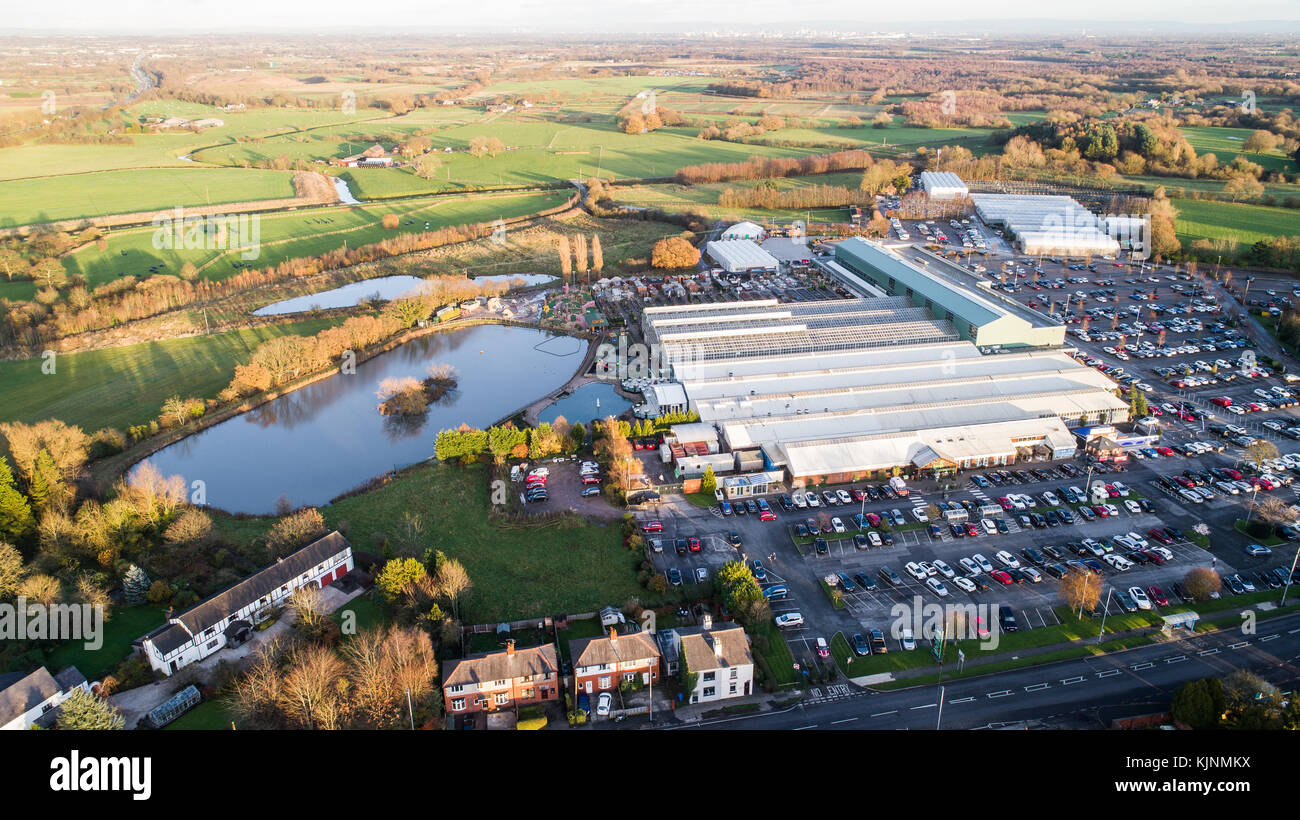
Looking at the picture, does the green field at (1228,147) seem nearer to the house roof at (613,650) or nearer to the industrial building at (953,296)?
the industrial building at (953,296)

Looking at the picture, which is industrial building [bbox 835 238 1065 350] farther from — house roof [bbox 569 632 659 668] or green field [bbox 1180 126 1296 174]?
green field [bbox 1180 126 1296 174]

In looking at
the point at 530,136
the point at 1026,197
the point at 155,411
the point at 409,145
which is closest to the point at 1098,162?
the point at 1026,197

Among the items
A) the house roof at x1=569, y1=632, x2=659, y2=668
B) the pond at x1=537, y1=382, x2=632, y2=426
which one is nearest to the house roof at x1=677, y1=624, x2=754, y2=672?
the house roof at x1=569, y1=632, x2=659, y2=668

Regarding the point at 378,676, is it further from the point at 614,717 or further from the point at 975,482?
the point at 975,482

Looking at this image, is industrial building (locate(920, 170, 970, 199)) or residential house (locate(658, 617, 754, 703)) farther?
industrial building (locate(920, 170, 970, 199))

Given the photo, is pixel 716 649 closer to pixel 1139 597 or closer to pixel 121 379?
pixel 1139 597

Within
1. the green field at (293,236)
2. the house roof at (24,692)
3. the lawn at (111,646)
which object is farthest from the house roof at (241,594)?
the green field at (293,236)
